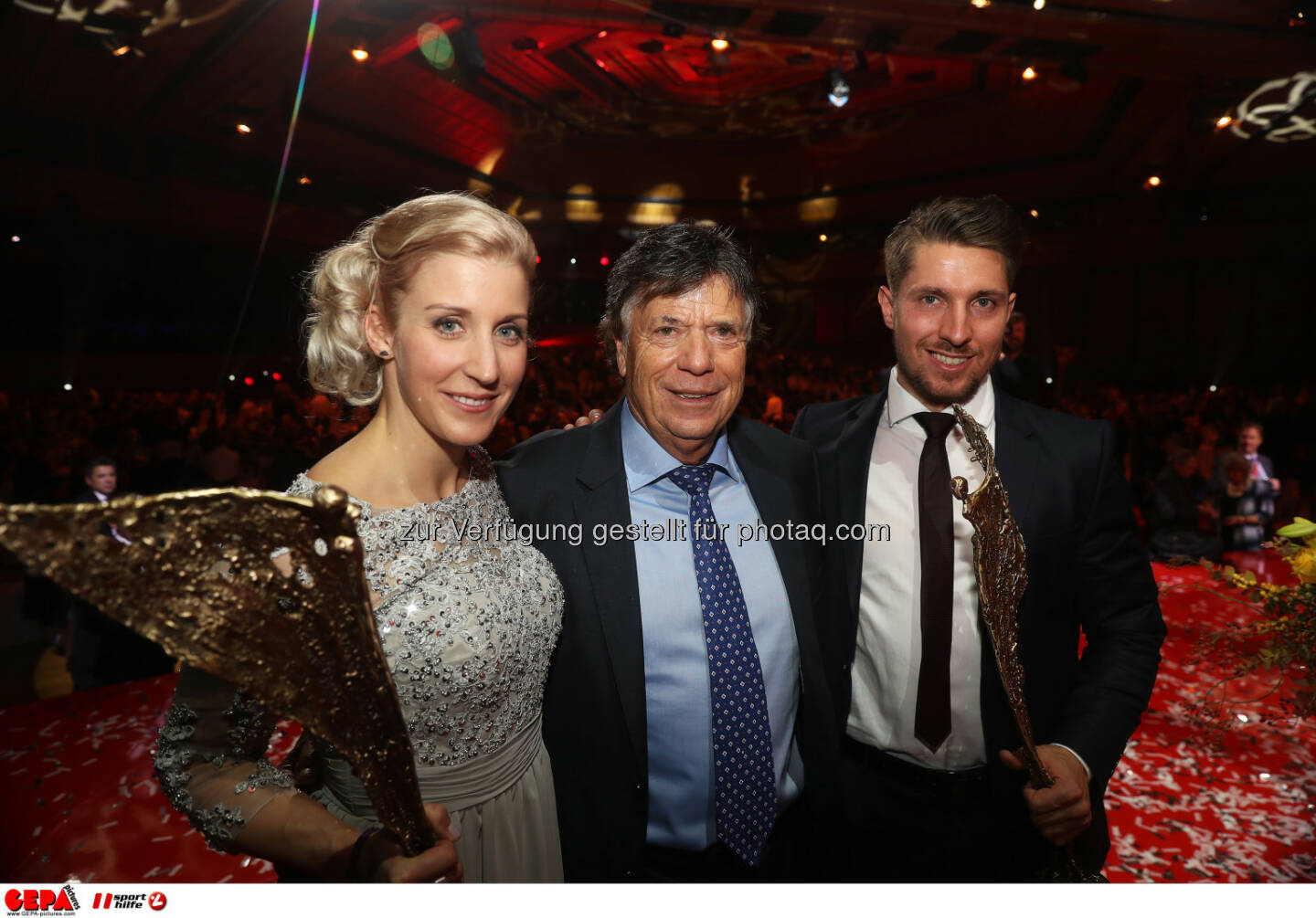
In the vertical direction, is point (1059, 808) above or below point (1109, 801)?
above

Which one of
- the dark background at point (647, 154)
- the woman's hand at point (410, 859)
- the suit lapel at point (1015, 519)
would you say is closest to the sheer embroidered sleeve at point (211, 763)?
the woman's hand at point (410, 859)

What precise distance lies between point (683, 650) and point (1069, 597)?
0.79 meters

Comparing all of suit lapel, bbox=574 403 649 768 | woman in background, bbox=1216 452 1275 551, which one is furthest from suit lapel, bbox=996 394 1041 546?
woman in background, bbox=1216 452 1275 551

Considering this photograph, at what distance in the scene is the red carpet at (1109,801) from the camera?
76.5 inches

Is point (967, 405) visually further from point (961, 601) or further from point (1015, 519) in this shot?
point (961, 601)

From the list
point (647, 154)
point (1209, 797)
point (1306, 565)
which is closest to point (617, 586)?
point (1306, 565)

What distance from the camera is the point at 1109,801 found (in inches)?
89.1

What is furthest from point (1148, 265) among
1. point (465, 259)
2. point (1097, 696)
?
point (465, 259)

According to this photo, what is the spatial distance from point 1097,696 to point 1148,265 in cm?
959

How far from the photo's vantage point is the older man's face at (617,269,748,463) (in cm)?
133

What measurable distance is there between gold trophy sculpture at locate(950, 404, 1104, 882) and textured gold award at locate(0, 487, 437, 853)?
0.77 meters

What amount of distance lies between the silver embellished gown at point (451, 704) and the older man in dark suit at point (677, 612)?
8 centimetres
